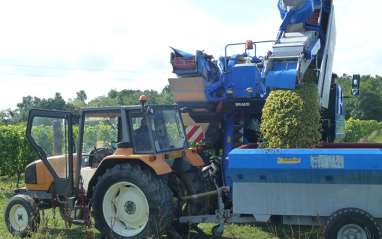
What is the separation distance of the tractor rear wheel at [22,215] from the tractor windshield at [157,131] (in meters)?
2.01

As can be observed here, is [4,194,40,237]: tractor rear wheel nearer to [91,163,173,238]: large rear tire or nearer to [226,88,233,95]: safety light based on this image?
[91,163,173,238]: large rear tire

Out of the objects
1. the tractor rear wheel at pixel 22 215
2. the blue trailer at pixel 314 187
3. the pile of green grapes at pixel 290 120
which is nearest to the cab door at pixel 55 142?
the tractor rear wheel at pixel 22 215

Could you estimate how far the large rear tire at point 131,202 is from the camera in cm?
532

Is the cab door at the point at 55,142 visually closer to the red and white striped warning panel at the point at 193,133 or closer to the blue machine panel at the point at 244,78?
the red and white striped warning panel at the point at 193,133

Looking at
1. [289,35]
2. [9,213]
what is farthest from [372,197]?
[9,213]

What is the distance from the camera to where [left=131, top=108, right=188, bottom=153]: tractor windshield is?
562 cm

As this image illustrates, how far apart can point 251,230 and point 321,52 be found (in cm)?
336

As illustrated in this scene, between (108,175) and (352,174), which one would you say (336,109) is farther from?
(108,175)

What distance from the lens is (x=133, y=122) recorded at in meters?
5.74

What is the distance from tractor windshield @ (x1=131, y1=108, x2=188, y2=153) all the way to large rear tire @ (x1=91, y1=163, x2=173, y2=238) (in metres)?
0.35

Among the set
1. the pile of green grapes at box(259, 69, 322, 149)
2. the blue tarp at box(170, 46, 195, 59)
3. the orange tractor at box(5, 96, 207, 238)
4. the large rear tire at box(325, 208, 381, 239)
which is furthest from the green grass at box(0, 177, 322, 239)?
the blue tarp at box(170, 46, 195, 59)

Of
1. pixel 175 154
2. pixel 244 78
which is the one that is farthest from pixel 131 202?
pixel 244 78

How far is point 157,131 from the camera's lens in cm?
579

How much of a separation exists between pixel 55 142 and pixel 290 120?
3.64m
